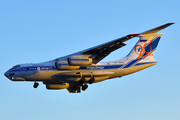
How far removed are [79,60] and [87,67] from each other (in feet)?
4.16

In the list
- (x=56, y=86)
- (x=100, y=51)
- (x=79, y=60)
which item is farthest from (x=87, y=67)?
(x=56, y=86)

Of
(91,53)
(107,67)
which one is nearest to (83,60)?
(91,53)

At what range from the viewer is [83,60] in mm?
18625

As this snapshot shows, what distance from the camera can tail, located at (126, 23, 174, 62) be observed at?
20641 millimetres

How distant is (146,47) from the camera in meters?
20.9

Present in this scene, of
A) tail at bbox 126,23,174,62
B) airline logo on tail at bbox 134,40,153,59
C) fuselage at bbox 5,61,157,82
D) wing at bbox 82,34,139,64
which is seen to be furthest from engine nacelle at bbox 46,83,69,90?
airline logo on tail at bbox 134,40,153,59

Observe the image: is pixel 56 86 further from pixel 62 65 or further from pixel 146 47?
pixel 146 47

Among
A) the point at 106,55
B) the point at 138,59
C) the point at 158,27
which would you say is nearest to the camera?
the point at 158,27

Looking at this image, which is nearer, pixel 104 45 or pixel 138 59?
pixel 104 45

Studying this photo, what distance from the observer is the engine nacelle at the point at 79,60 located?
60.6 feet

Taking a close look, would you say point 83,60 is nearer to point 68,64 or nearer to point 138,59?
point 68,64

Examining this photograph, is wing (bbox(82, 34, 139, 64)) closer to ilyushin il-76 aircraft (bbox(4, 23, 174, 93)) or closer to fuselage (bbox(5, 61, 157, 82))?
ilyushin il-76 aircraft (bbox(4, 23, 174, 93))

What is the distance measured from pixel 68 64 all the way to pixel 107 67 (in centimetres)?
242

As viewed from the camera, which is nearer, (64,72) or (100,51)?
(100,51)
